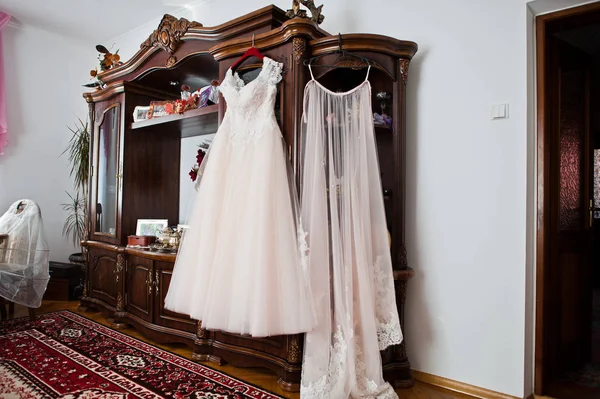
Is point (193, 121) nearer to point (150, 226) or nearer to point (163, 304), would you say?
point (150, 226)

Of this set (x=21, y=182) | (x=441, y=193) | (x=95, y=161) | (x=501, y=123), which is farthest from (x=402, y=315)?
(x=21, y=182)

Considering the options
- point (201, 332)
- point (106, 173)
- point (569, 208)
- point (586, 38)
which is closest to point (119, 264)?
point (106, 173)

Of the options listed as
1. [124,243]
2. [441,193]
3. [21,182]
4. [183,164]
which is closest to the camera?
[441,193]

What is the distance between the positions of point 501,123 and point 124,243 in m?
2.82

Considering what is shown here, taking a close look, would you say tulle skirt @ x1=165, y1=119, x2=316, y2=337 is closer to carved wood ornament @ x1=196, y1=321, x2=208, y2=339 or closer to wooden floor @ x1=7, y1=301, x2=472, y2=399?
carved wood ornament @ x1=196, y1=321, x2=208, y2=339

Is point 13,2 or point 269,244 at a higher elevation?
point 13,2

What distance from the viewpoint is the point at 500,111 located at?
6.87 feet

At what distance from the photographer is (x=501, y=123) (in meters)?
2.10

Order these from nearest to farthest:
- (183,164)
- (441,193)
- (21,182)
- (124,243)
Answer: (441,193) < (124,243) < (183,164) < (21,182)

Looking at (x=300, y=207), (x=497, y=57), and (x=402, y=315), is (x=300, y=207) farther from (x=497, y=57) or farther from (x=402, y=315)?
(x=497, y=57)

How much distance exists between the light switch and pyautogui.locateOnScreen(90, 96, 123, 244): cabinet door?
2.74 meters

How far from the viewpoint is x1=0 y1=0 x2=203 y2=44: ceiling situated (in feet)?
11.9

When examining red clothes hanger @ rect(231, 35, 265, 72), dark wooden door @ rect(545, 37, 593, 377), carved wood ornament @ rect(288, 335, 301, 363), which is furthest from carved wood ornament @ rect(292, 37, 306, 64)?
carved wood ornament @ rect(288, 335, 301, 363)

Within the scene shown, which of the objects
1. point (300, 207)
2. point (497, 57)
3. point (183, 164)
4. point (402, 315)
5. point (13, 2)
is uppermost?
point (13, 2)
